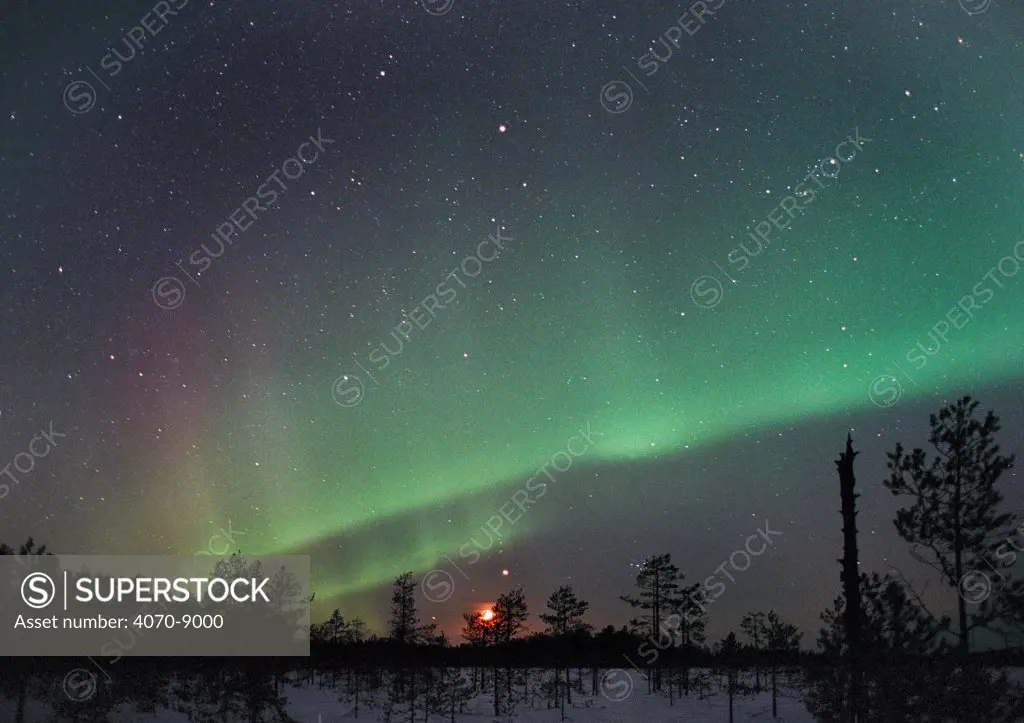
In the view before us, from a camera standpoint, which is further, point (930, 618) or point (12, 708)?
point (12, 708)

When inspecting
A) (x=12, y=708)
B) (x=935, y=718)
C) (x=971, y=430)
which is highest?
(x=971, y=430)

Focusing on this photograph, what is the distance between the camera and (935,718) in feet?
56.0

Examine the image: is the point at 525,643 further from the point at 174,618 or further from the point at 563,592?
the point at 174,618

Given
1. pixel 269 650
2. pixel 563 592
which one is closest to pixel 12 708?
pixel 269 650

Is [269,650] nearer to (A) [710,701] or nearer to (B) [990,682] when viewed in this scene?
(B) [990,682]

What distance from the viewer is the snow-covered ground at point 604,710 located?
49469 mm

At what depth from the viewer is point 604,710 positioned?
5584 cm

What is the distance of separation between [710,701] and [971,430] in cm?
4628

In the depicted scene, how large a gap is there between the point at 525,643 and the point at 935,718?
69.1m

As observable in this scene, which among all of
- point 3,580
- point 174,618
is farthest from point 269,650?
point 3,580

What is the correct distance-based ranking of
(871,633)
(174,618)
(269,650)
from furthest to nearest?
(174,618) < (269,650) < (871,633)

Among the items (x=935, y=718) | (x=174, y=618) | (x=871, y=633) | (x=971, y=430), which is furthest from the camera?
(x=174, y=618)

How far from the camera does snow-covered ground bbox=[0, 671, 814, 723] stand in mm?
49469

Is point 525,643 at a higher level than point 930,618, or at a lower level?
lower
